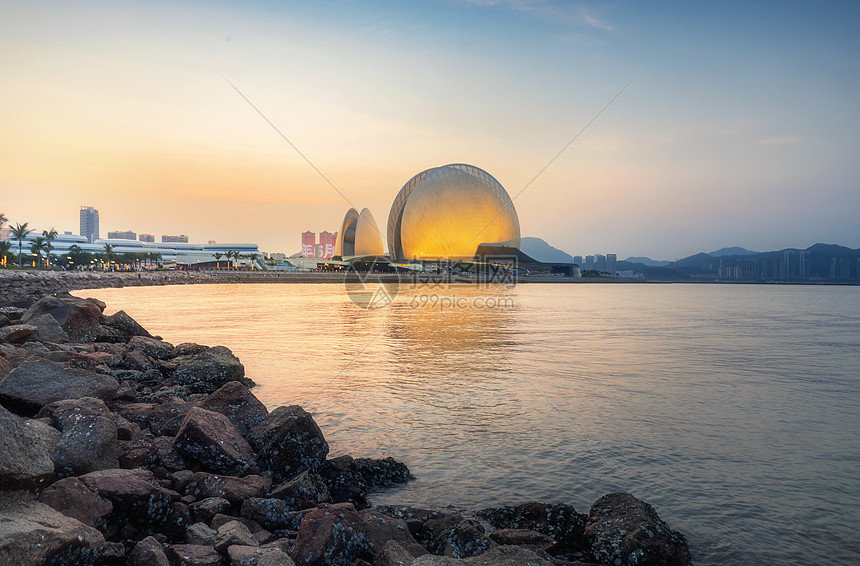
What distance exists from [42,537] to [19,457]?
0.62m

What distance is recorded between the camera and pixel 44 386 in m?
5.89

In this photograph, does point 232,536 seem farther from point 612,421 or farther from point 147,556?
point 612,421

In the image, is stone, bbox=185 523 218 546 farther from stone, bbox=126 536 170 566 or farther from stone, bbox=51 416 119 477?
stone, bbox=51 416 119 477

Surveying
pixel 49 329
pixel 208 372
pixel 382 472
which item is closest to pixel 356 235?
pixel 49 329

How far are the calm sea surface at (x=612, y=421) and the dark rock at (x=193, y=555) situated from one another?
187 centimetres

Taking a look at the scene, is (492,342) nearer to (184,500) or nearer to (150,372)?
(150,372)

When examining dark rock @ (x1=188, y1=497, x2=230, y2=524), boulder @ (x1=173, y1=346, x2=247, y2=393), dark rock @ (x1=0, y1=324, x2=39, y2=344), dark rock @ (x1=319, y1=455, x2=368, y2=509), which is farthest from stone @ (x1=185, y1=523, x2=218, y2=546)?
dark rock @ (x1=0, y1=324, x2=39, y2=344)

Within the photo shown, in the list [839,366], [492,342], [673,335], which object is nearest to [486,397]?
[492,342]

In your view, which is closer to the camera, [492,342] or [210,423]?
[210,423]

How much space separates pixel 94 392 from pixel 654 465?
6.30m

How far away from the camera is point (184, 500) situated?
14.3 ft

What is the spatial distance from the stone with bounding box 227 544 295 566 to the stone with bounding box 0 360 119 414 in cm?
361

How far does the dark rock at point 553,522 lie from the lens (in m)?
4.29

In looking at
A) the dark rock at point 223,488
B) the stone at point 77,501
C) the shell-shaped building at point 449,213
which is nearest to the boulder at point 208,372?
the dark rock at point 223,488
